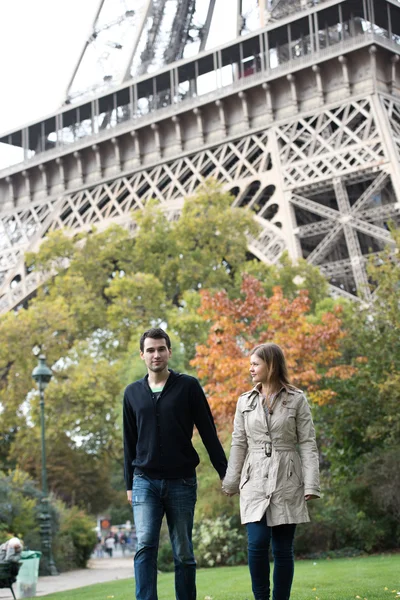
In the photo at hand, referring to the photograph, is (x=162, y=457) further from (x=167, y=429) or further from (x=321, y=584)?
(x=321, y=584)

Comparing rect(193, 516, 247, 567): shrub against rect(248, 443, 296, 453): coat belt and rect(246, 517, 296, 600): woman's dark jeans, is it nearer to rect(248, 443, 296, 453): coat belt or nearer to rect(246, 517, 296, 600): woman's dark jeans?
rect(246, 517, 296, 600): woman's dark jeans

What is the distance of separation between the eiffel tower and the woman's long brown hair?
2242 centimetres

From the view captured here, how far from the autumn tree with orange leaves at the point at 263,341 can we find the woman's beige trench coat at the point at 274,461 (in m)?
11.8

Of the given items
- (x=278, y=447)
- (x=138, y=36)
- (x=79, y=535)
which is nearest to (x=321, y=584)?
(x=278, y=447)

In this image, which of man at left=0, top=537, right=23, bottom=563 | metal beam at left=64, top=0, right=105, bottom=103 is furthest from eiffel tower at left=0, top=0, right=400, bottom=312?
man at left=0, top=537, right=23, bottom=563

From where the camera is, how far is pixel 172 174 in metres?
38.2

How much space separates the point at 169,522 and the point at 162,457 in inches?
18.5

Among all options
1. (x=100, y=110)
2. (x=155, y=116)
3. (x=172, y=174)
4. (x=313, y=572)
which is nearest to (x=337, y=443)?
(x=313, y=572)

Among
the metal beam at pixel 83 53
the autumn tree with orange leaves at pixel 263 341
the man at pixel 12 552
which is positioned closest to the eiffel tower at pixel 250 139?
the metal beam at pixel 83 53

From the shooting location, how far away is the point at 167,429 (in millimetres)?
6602

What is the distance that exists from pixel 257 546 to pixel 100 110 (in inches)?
1545

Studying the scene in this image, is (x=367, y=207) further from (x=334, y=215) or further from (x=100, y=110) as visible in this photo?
(x=100, y=110)

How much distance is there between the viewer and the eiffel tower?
32.6 meters

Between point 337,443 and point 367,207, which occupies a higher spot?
point 367,207
